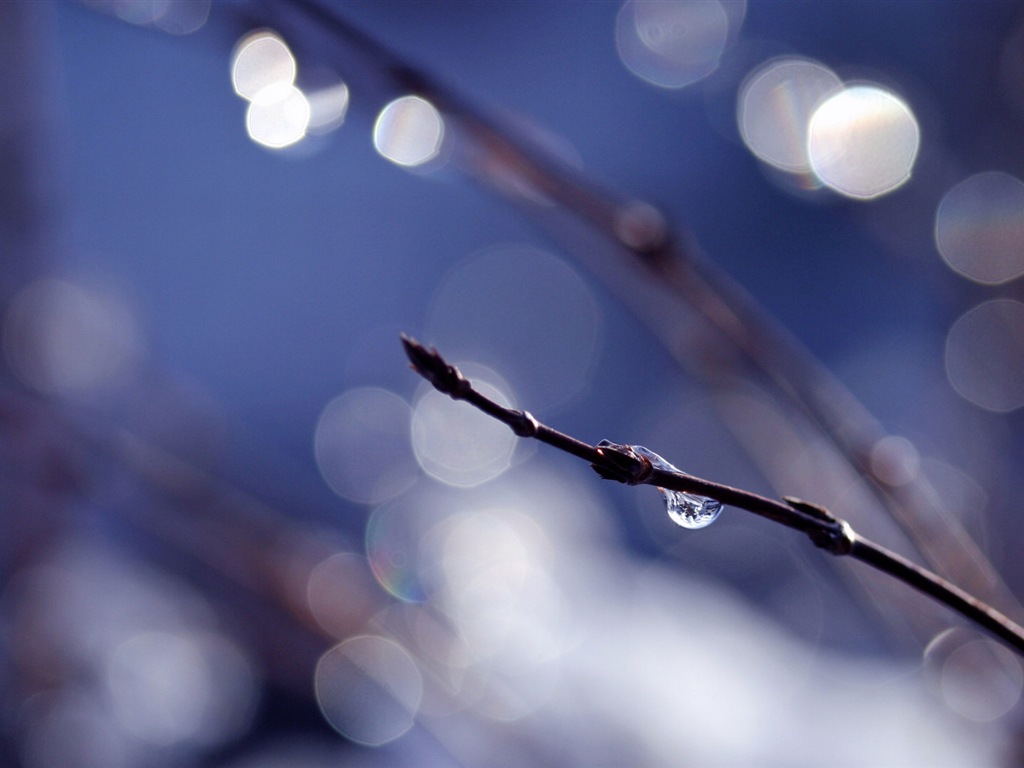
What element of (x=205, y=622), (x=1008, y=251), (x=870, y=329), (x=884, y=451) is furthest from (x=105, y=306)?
(x=870, y=329)

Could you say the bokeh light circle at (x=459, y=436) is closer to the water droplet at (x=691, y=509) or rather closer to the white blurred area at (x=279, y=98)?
the white blurred area at (x=279, y=98)

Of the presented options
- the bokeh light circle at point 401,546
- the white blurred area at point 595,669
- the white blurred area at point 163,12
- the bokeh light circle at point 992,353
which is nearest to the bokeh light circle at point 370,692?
the white blurred area at point 595,669

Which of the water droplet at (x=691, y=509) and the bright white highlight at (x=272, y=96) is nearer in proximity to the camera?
the water droplet at (x=691, y=509)

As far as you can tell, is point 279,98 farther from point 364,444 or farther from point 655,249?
point 364,444

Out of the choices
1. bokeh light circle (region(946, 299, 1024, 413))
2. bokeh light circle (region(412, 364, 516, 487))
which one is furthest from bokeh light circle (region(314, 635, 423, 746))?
bokeh light circle (region(412, 364, 516, 487))

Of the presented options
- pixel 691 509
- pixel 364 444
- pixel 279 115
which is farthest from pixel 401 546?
pixel 691 509

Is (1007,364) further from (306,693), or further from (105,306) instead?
(105,306)
